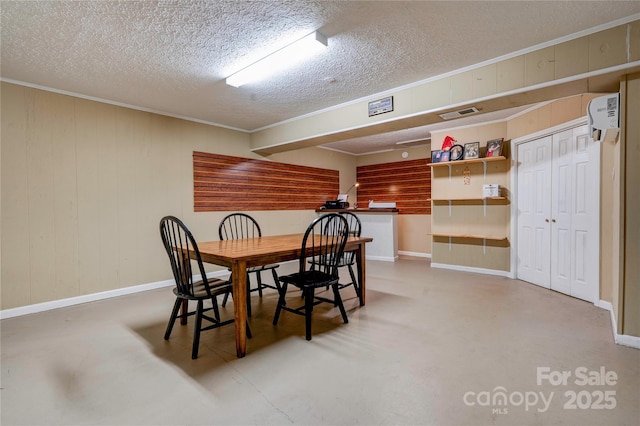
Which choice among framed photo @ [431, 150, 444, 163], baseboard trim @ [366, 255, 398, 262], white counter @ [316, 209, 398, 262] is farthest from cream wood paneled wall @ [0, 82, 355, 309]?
framed photo @ [431, 150, 444, 163]

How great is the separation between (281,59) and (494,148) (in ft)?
11.5

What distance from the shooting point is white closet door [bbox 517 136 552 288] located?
12.9ft

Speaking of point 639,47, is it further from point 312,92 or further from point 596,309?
point 312,92

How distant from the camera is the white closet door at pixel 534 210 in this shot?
3938mm

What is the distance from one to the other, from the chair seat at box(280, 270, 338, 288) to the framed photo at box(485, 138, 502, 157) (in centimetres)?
339

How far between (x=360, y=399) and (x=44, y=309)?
3.59m

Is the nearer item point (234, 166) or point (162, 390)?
point (162, 390)

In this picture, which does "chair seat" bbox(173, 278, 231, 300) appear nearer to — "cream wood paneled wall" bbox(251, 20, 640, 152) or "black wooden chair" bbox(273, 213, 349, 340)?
"black wooden chair" bbox(273, 213, 349, 340)

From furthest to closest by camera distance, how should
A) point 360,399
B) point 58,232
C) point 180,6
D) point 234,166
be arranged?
point 234,166
point 58,232
point 180,6
point 360,399

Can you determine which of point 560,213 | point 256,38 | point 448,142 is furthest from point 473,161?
point 256,38

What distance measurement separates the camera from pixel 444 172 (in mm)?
5277

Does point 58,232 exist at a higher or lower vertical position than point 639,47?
lower

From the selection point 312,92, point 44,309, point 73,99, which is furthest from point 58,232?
point 312,92

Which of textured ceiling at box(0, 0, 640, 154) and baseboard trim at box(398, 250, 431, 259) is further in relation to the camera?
baseboard trim at box(398, 250, 431, 259)
